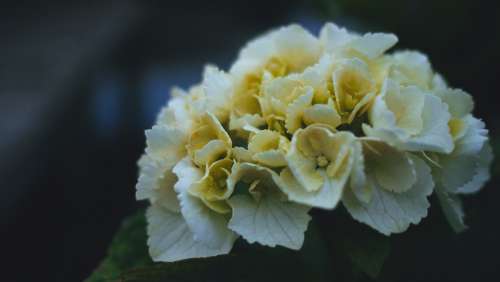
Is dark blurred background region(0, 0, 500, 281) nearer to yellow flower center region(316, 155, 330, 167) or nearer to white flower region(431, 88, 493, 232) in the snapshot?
white flower region(431, 88, 493, 232)

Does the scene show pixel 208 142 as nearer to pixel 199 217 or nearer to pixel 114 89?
pixel 199 217

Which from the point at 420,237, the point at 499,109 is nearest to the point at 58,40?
the point at 499,109

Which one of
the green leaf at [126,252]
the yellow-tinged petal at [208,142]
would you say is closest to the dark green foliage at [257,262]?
the green leaf at [126,252]

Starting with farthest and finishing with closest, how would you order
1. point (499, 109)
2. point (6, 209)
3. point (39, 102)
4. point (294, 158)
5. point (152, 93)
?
point (152, 93) < point (39, 102) < point (6, 209) < point (499, 109) < point (294, 158)

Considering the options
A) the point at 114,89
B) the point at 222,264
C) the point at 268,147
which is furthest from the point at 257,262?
the point at 114,89

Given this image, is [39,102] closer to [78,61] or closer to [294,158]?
[78,61]

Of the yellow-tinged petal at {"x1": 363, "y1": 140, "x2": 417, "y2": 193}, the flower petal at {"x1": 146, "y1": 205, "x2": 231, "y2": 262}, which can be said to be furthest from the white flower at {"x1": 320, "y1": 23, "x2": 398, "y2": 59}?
the flower petal at {"x1": 146, "y1": 205, "x2": 231, "y2": 262}

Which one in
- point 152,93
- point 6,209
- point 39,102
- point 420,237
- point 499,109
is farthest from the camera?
point 152,93
